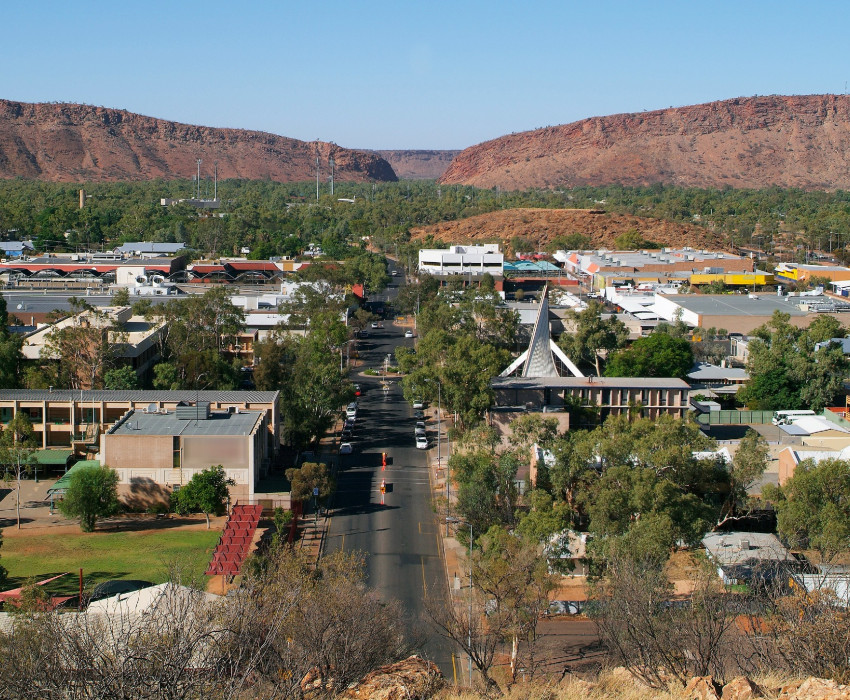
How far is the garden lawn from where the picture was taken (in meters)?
27.9

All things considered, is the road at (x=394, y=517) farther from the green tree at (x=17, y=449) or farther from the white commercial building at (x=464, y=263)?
the white commercial building at (x=464, y=263)

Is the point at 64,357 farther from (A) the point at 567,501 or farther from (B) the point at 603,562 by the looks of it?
(B) the point at 603,562

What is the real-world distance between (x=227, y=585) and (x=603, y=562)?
32.7 ft

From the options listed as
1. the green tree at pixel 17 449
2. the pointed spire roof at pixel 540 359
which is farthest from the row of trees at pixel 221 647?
the pointed spire roof at pixel 540 359

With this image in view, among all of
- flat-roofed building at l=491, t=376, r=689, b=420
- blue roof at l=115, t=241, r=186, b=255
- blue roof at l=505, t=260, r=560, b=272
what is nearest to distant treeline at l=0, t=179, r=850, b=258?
blue roof at l=115, t=241, r=186, b=255

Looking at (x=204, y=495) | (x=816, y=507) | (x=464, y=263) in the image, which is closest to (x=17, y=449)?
(x=204, y=495)

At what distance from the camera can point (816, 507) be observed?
91.8 ft

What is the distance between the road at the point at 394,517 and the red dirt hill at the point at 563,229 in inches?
2953

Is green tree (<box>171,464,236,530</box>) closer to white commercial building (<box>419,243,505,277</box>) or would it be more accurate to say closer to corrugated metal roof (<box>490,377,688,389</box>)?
corrugated metal roof (<box>490,377,688,389</box>)

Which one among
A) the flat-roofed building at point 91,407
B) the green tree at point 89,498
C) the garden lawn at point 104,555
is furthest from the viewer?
the flat-roofed building at point 91,407

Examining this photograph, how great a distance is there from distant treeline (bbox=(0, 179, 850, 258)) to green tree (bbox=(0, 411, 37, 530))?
63.5 meters

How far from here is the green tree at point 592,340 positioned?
176 ft

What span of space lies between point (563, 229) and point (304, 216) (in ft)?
118

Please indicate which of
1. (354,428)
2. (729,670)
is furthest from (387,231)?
(729,670)
